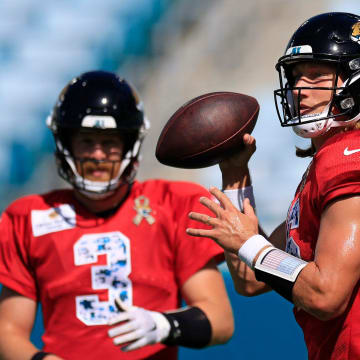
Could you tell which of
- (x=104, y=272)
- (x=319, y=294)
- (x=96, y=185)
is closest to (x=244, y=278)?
(x=319, y=294)

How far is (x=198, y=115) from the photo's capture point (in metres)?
2.07

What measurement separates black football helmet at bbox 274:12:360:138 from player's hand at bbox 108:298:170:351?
27.8 inches

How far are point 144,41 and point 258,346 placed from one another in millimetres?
2770

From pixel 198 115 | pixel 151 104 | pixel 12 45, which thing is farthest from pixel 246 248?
pixel 12 45

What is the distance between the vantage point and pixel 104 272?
2604 mm

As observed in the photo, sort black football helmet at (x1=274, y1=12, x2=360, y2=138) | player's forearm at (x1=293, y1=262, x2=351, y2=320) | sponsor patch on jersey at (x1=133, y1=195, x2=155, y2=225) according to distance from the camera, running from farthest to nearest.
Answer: sponsor patch on jersey at (x1=133, y1=195, x2=155, y2=225)
black football helmet at (x1=274, y1=12, x2=360, y2=138)
player's forearm at (x1=293, y1=262, x2=351, y2=320)

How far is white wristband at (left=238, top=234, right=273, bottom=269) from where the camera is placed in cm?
170

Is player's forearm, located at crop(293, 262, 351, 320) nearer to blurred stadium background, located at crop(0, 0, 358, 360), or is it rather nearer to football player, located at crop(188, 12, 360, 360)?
football player, located at crop(188, 12, 360, 360)

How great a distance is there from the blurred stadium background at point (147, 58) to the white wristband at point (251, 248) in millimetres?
3146

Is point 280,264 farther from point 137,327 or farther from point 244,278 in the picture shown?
point 137,327

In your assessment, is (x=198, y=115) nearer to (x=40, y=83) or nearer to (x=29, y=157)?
(x=29, y=157)

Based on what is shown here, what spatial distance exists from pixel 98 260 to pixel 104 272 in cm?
5

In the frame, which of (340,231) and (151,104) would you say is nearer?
(340,231)

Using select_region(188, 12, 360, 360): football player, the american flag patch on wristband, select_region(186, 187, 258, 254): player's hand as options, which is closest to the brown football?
select_region(188, 12, 360, 360): football player
